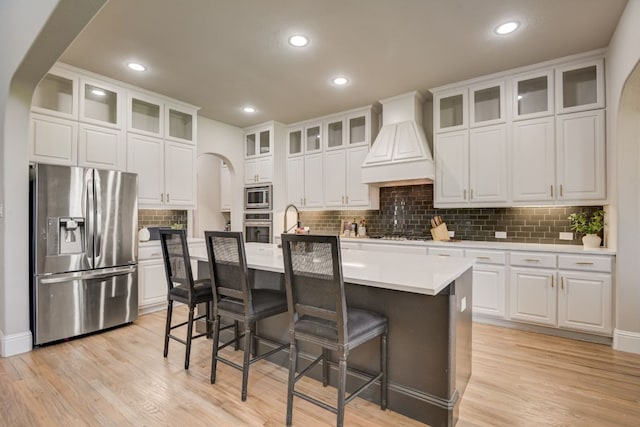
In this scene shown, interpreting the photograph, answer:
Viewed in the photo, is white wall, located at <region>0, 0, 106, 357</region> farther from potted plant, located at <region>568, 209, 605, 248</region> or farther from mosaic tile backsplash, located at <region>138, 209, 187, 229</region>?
potted plant, located at <region>568, 209, 605, 248</region>

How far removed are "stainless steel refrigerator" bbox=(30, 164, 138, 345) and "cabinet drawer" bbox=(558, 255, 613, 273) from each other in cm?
449

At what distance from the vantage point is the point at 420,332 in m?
1.88

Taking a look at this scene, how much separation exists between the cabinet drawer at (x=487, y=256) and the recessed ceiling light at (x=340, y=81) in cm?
239

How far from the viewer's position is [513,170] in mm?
3551

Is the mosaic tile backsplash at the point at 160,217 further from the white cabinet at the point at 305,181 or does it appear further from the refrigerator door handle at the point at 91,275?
the white cabinet at the point at 305,181

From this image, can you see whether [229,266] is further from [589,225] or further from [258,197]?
[589,225]

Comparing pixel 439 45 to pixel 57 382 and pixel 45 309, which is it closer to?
pixel 57 382

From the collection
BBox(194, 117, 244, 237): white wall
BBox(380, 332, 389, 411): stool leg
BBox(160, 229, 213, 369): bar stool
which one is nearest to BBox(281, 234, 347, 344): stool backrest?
BBox(380, 332, 389, 411): stool leg

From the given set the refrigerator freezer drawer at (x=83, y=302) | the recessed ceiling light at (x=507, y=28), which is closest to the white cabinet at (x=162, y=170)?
the refrigerator freezer drawer at (x=83, y=302)

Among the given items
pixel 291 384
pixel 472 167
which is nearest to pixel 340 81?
pixel 472 167

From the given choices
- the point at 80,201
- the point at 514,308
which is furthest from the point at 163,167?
the point at 514,308

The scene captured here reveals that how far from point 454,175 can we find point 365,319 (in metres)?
2.72

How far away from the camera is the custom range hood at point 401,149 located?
399 cm

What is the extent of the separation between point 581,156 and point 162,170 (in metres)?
4.80
